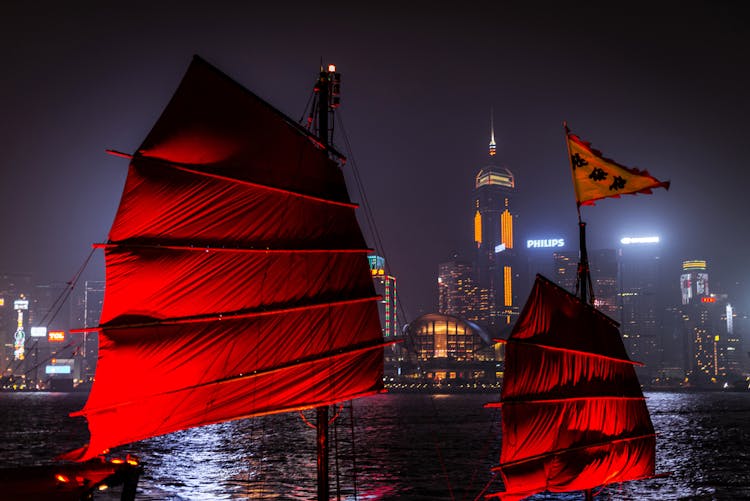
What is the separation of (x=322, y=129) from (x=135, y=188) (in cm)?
475

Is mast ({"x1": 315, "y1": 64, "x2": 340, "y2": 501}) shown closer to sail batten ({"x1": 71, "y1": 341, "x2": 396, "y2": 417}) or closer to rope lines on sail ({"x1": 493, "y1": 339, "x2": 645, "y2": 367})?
sail batten ({"x1": 71, "y1": 341, "x2": 396, "y2": 417})

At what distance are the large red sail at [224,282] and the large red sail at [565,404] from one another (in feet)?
14.3

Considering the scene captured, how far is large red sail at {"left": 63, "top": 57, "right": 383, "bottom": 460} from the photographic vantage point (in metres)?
17.8

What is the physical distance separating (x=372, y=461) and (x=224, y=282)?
42942mm

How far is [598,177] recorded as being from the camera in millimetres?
21672

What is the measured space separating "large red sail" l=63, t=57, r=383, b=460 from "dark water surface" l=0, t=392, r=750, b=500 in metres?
5.38

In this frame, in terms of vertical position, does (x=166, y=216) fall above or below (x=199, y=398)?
above

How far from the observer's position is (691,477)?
171 ft

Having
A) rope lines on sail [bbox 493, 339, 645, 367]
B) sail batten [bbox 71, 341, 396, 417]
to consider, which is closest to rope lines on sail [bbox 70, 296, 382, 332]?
sail batten [bbox 71, 341, 396, 417]

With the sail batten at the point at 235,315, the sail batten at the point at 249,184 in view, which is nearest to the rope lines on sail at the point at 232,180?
the sail batten at the point at 249,184

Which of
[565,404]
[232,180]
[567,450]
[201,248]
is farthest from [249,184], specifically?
[567,450]

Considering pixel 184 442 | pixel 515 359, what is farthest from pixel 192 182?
pixel 184 442

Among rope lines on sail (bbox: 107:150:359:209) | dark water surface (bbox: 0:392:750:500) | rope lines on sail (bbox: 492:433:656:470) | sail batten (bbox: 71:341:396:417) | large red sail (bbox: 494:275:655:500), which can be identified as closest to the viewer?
sail batten (bbox: 71:341:396:417)

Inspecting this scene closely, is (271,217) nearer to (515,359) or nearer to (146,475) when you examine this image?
(515,359)
